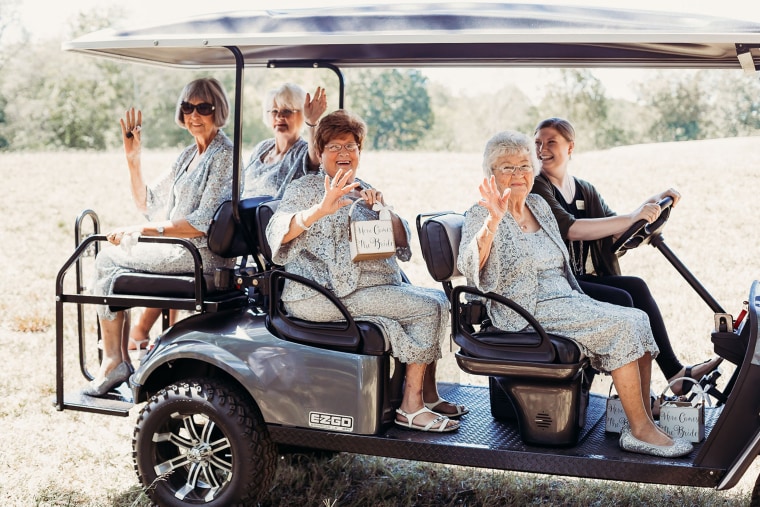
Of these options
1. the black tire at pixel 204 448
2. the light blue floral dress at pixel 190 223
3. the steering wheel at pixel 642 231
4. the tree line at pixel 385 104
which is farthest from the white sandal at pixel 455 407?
the tree line at pixel 385 104

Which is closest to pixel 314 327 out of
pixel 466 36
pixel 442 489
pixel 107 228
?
pixel 442 489

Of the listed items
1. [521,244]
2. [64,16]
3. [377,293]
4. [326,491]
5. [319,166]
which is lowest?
[326,491]

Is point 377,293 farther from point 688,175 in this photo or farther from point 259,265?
point 688,175

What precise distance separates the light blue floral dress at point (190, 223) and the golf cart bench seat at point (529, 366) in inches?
46.9

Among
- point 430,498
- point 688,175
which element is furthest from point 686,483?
point 688,175

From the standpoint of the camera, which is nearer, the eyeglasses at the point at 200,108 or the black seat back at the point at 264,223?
the black seat back at the point at 264,223

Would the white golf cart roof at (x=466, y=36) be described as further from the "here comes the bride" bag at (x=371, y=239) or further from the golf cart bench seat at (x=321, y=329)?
the golf cart bench seat at (x=321, y=329)

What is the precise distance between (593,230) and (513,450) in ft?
3.62

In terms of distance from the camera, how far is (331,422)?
137 inches

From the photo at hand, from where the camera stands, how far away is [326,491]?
4.10 m

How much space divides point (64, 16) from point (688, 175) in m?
25.7

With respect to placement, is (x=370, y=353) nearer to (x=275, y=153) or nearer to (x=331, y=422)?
(x=331, y=422)

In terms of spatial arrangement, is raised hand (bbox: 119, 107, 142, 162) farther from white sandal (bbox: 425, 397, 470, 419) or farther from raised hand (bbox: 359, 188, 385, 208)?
white sandal (bbox: 425, 397, 470, 419)

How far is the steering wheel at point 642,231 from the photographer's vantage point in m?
3.78
